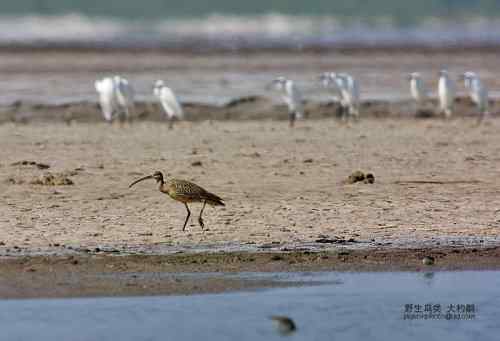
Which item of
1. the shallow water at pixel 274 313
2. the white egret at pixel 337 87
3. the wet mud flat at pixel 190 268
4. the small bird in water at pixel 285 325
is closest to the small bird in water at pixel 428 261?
the wet mud flat at pixel 190 268

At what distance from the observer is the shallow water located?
26.5 ft

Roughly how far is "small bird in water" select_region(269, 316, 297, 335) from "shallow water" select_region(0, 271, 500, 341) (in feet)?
0.15

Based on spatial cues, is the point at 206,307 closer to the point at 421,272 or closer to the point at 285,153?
the point at 421,272

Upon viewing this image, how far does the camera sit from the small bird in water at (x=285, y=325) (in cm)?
813

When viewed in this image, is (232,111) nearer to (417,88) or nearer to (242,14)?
(417,88)

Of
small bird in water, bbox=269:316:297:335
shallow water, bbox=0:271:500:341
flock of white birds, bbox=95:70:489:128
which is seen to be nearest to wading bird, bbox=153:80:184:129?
flock of white birds, bbox=95:70:489:128

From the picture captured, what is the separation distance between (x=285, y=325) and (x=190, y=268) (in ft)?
4.95

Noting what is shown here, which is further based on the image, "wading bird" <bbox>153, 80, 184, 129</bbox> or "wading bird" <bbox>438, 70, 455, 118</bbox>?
"wading bird" <bbox>438, 70, 455, 118</bbox>

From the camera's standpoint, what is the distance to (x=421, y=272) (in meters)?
9.59

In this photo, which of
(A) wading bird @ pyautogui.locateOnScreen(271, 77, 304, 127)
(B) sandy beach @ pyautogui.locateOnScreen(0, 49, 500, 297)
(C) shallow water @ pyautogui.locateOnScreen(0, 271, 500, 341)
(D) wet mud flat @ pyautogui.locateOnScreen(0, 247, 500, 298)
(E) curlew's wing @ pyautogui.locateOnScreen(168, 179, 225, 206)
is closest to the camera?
(C) shallow water @ pyautogui.locateOnScreen(0, 271, 500, 341)

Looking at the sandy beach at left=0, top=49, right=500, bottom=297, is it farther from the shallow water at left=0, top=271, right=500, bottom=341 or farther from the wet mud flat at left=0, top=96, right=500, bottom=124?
the wet mud flat at left=0, top=96, right=500, bottom=124

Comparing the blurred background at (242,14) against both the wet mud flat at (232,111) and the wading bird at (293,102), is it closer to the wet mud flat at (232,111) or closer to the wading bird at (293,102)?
the wet mud flat at (232,111)

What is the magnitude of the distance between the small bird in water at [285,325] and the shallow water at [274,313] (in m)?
0.05

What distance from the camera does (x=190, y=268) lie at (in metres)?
9.54
